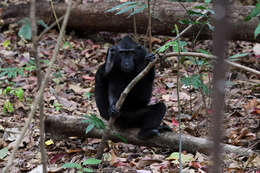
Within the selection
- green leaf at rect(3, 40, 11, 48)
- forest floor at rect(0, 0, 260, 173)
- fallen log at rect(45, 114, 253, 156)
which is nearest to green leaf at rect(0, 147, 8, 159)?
forest floor at rect(0, 0, 260, 173)

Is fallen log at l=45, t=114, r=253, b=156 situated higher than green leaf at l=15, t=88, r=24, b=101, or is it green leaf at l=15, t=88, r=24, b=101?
green leaf at l=15, t=88, r=24, b=101

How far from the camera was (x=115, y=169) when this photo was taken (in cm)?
385

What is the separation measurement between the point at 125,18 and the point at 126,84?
3.55m

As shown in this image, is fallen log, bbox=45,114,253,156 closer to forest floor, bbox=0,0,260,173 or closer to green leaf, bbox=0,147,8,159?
forest floor, bbox=0,0,260,173

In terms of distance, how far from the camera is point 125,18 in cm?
795

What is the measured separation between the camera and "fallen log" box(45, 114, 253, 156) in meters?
4.14

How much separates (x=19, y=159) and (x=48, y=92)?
2330mm

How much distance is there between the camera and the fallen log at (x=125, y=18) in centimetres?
703

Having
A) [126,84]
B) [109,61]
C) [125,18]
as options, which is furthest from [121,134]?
[125,18]

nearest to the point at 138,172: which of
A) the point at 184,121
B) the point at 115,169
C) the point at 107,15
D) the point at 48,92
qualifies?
the point at 115,169

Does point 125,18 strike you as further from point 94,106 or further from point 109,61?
point 109,61

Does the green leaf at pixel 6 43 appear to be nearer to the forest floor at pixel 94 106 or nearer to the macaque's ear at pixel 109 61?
the forest floor at pixel 94 106

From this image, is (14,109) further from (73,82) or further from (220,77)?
(220,77)

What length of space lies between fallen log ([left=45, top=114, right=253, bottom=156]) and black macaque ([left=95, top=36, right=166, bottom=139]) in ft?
0.46
